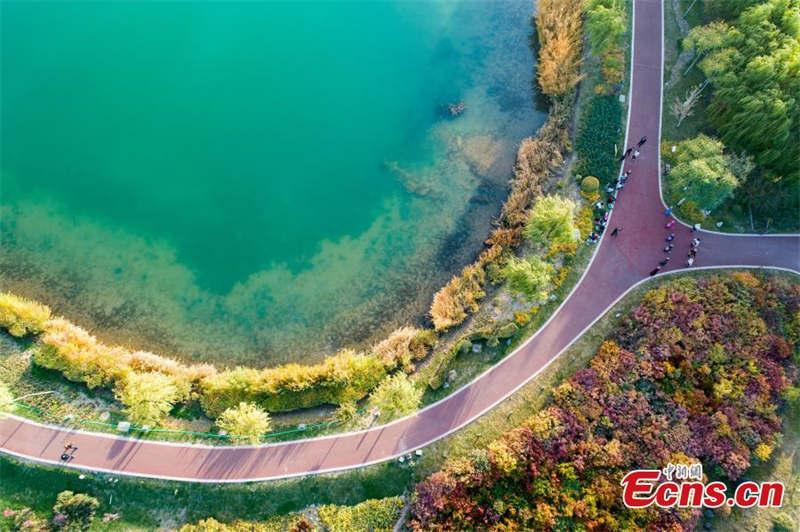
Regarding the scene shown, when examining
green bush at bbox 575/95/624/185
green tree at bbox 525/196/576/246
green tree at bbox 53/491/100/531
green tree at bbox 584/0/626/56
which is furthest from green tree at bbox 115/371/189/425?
green tree at bbox 584/0/626/56

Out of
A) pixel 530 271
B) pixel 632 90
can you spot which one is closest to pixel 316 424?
pixel 530 271

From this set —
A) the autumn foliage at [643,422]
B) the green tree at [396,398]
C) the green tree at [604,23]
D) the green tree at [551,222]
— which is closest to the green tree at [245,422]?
the green tree at [396,398]

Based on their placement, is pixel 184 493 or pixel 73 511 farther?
pixel 184 493

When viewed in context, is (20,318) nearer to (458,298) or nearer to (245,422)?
(245,422)

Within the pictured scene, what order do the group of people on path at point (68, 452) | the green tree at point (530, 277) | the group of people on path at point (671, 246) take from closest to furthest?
the group of people on path at point (68, 452), the green tree at point (530, 277), the group of people on path at point (671, 246)

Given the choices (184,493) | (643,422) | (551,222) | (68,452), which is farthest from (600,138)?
(68,452)

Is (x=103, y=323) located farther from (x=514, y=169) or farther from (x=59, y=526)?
(x=514, y=169)

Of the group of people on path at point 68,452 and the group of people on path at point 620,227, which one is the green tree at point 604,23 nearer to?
the group of people on path at point 620,227
